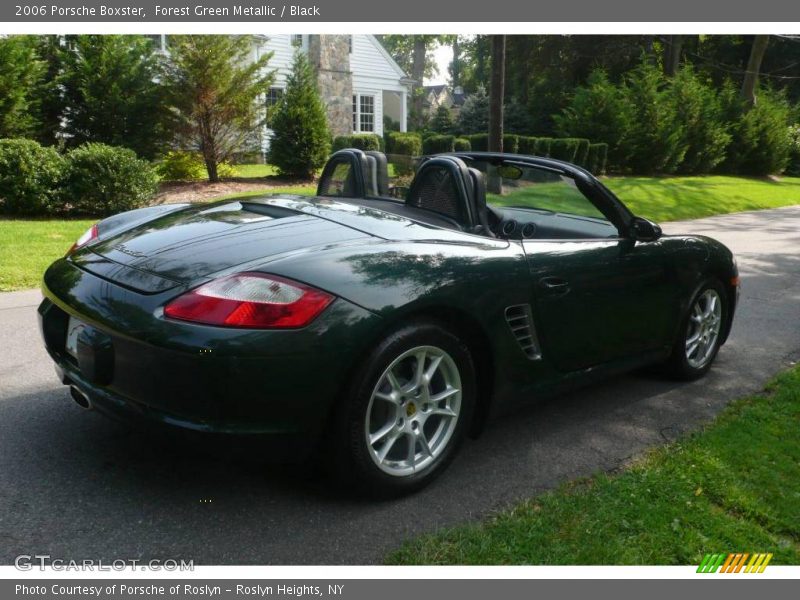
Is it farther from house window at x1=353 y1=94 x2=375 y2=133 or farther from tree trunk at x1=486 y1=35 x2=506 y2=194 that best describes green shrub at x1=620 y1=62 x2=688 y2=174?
tree trunk at x1=486 y1=35 x2=506 y2=194

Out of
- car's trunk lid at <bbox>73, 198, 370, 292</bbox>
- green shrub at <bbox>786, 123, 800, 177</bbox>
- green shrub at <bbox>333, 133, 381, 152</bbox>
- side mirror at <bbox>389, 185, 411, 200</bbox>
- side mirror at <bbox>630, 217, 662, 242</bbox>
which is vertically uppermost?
side mirror at <bbox>389, 185, 411, 200</bbox>

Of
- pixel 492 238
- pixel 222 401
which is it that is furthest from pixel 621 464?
pixel 222 401

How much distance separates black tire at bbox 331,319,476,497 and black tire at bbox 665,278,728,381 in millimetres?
1985

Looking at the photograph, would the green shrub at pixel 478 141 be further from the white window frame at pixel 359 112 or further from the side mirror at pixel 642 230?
the side mirror at pixel 642 230

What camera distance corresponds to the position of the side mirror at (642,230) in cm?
416

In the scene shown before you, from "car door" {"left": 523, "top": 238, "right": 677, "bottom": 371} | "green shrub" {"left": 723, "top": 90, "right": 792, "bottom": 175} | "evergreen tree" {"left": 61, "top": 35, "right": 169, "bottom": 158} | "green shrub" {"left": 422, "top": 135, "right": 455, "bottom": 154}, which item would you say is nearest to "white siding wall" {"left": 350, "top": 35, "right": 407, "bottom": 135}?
"green shrub" {"left": 422, "top": 135, "right": 455, "bottom": 154}

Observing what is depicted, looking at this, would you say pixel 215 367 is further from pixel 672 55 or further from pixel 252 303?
pixel 672 55

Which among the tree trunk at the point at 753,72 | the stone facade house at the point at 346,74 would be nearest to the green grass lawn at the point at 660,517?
the stone facade house at the point at 346,74

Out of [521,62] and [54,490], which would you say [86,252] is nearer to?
[54,490]

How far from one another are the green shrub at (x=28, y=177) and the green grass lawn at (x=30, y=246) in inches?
19.0

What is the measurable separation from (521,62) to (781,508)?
126 ft

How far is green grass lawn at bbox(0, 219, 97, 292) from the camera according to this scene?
7320mm

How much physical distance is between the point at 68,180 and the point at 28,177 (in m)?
0.59

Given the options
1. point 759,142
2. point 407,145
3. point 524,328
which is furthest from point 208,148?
point 759,142
